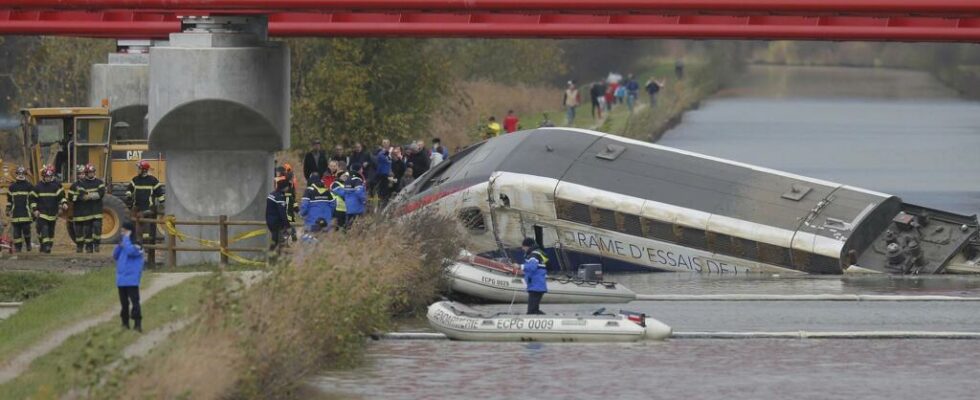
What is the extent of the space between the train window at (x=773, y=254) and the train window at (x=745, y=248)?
12 centimetres

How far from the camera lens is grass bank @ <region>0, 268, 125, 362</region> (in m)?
21.5

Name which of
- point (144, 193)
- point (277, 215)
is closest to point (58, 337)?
point (277, 215)

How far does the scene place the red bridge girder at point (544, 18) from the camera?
31.3m

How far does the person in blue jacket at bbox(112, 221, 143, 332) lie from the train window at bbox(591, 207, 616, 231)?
15.4 meters

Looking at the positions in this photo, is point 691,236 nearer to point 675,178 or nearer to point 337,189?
point 675,178

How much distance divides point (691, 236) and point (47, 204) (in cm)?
1211

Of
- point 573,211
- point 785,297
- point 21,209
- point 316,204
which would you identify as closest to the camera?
point 316,204

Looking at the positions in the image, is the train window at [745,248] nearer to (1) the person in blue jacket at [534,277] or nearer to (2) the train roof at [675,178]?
(2) the train roof at [675,178]

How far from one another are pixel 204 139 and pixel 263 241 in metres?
2.16

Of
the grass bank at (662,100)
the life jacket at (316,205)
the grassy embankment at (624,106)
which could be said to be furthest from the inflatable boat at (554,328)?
the grass bank at (662,100)

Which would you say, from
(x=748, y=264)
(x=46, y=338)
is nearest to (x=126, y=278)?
(x=46, y=338)

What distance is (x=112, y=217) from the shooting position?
35719 mm

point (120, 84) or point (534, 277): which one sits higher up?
point (120, 84)

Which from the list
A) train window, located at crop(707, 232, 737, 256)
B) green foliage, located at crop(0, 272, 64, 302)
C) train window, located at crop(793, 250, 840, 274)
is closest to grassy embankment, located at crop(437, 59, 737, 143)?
train window, located at crop(707, 232, 737, 256)
